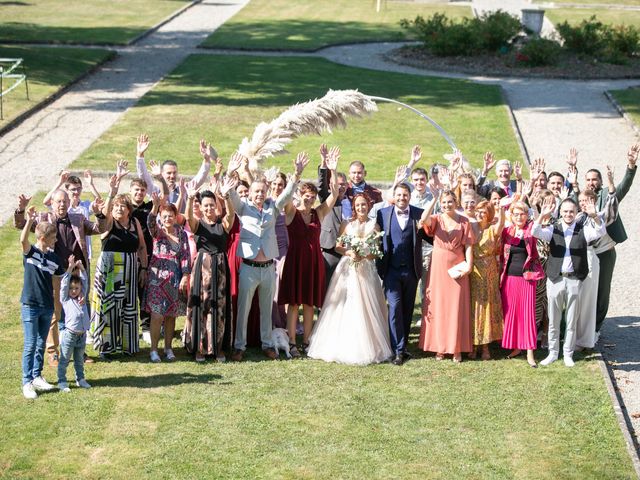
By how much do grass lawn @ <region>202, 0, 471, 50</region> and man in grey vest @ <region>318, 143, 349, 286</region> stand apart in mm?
23528

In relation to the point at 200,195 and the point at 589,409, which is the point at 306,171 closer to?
the point at 200,195

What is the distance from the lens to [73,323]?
1105cm

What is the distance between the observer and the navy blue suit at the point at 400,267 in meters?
12.4

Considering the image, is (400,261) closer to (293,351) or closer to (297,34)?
(293,351)

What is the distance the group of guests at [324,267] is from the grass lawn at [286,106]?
8.57 m

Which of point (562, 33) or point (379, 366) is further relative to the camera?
point (562, 33)

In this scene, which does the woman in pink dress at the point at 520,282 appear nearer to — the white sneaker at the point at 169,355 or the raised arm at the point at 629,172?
the raised arm at the point at 629,172

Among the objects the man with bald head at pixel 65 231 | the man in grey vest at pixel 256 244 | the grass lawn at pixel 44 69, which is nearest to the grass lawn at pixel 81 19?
the grass lawn at pixel 44 69

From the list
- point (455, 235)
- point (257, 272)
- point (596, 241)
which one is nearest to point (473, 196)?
point (455, 235)

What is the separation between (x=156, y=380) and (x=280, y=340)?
171cm

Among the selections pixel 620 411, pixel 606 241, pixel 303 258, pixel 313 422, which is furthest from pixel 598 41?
pixel 313 422

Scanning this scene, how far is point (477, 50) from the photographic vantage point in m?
34.8

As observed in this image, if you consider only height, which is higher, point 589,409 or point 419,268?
point 419,268

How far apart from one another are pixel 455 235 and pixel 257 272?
7.43ft
